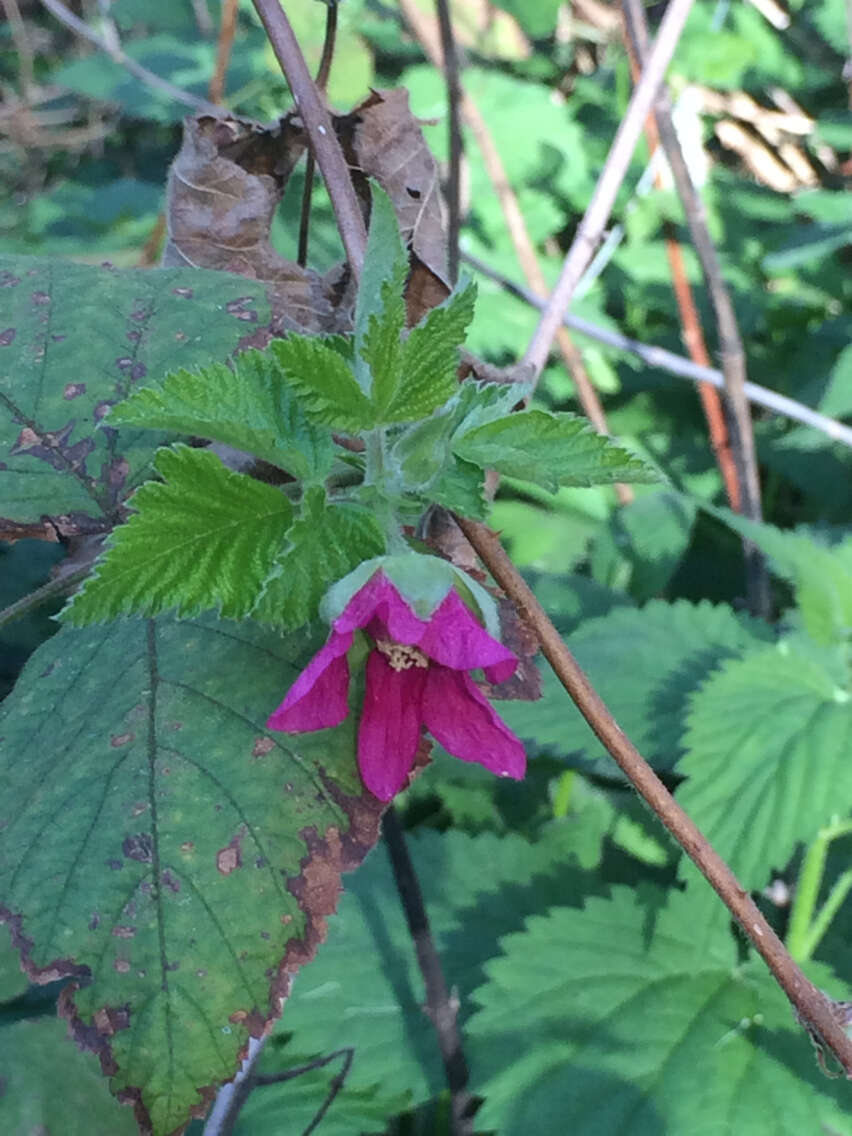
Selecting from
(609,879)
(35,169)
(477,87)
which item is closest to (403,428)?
(609,879)

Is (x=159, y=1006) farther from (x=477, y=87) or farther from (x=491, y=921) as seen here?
(x=477, y=87)

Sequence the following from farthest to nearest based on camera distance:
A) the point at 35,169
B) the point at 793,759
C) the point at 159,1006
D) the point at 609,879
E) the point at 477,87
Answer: the point at 35,169 < the point at 477,87 < the point at 609,879 < the point at 793,759 < the point at 159,1006

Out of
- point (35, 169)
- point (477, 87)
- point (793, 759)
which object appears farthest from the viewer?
point (35, 169)

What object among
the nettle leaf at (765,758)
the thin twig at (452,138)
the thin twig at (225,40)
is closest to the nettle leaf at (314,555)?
the thin twig at (452,138)

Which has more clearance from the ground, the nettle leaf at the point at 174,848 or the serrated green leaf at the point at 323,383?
the serrated green leaf at the point at 323,383

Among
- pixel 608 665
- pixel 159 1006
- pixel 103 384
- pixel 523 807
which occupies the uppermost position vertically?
pixel 103 384

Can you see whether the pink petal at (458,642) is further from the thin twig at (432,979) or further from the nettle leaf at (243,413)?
the thin twig at (432,979)
